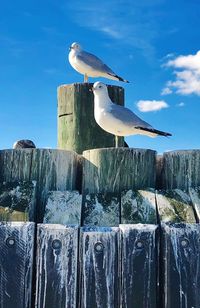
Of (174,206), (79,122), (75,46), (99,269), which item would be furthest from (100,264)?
(75,46)

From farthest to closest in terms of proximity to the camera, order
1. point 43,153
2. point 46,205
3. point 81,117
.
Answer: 1. point 81,117
2. point 43,153
3. point 46,205

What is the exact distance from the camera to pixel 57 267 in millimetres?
3576

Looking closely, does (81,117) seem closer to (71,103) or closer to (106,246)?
(71,103)

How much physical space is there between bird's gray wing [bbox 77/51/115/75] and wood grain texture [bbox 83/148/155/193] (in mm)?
4407

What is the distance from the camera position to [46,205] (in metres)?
4.15

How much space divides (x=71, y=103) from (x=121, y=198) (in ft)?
8.19

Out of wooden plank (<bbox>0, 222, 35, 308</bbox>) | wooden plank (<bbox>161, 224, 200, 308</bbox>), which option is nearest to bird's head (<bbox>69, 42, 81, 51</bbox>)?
wooden plank (<bbox>0, 222, 35, 308</bbox>)

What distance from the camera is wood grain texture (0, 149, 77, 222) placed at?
14.6 feet

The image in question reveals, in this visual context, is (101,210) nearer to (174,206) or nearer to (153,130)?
(174,206)

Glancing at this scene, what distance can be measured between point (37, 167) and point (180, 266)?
156cm

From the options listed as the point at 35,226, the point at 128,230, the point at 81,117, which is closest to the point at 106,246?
the point at 128,230

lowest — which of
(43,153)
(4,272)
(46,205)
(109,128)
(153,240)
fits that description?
(4,272)

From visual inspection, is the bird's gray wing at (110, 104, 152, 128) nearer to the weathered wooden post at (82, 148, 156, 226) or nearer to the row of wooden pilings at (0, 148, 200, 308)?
the weathered wooden post at (82, 148, 156, 226)

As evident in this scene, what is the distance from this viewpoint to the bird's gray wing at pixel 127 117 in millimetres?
5473
